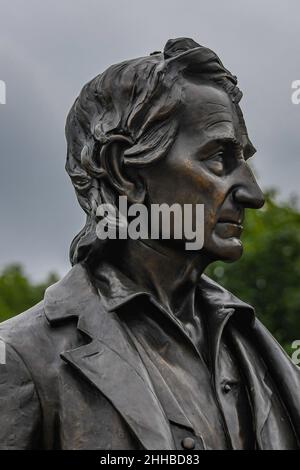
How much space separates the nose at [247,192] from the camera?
760 centimetres

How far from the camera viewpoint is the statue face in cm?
752

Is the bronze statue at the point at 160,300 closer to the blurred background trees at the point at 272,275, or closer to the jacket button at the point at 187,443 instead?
the jacket button at the point at 187,443

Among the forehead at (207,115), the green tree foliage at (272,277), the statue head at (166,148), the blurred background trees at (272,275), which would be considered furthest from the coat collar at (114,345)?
the green tree foliage at (272,277)

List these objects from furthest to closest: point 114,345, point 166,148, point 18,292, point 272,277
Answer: point 18,292
point 272,277
point 166,148
point 114,345

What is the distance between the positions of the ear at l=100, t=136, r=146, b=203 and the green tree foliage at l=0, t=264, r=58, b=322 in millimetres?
30752

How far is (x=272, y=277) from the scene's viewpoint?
3112 centimetres

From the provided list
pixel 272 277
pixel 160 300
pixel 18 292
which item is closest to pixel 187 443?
pixel 160 300

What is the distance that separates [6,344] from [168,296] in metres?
0.88

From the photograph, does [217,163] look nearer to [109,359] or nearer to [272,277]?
[109,359]

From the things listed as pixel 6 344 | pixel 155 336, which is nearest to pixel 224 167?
pixel 155 336

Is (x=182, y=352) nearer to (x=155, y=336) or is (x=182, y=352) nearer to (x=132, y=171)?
(x=155, y=336)

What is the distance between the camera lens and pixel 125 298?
7.46 metres

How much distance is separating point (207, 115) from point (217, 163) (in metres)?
0.25
